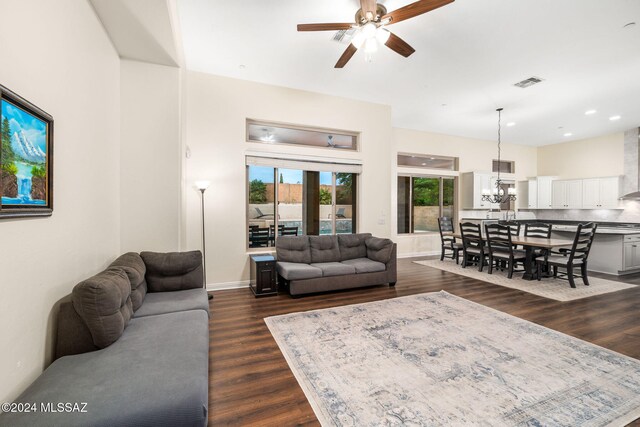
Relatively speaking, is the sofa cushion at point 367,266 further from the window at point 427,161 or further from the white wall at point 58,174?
the window at point 427,161

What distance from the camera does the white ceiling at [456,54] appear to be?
299cm

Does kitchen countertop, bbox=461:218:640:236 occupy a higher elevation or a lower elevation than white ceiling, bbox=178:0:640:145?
lower

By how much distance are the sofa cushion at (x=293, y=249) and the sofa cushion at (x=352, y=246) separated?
2.21 feet

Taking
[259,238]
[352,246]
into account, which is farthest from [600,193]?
[259,238]

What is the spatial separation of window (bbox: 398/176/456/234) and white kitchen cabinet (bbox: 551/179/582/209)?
3.41 metres

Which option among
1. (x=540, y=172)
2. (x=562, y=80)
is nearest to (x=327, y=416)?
(x=562, y=80)

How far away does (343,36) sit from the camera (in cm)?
344

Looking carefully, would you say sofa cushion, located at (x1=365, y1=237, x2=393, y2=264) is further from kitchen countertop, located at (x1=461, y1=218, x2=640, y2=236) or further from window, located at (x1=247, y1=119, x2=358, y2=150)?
kitchen countertop, located at (x1=461, y1=218, x2=640, y2=236)

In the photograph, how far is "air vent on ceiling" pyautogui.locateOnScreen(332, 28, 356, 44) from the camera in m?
3.34

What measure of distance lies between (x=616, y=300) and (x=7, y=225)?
22.0ft

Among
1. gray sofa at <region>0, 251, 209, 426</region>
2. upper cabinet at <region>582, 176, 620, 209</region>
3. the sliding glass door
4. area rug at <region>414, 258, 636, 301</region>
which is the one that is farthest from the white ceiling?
area rug at <region>414, 258, 636, 301</region>

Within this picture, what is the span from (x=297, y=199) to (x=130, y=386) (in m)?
4.33

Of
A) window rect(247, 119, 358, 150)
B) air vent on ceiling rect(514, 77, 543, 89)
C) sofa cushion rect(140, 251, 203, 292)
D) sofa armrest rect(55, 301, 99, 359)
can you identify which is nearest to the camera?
sofa armrest rect(55, 301, 99, 359)

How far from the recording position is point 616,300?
4070 millimetres
